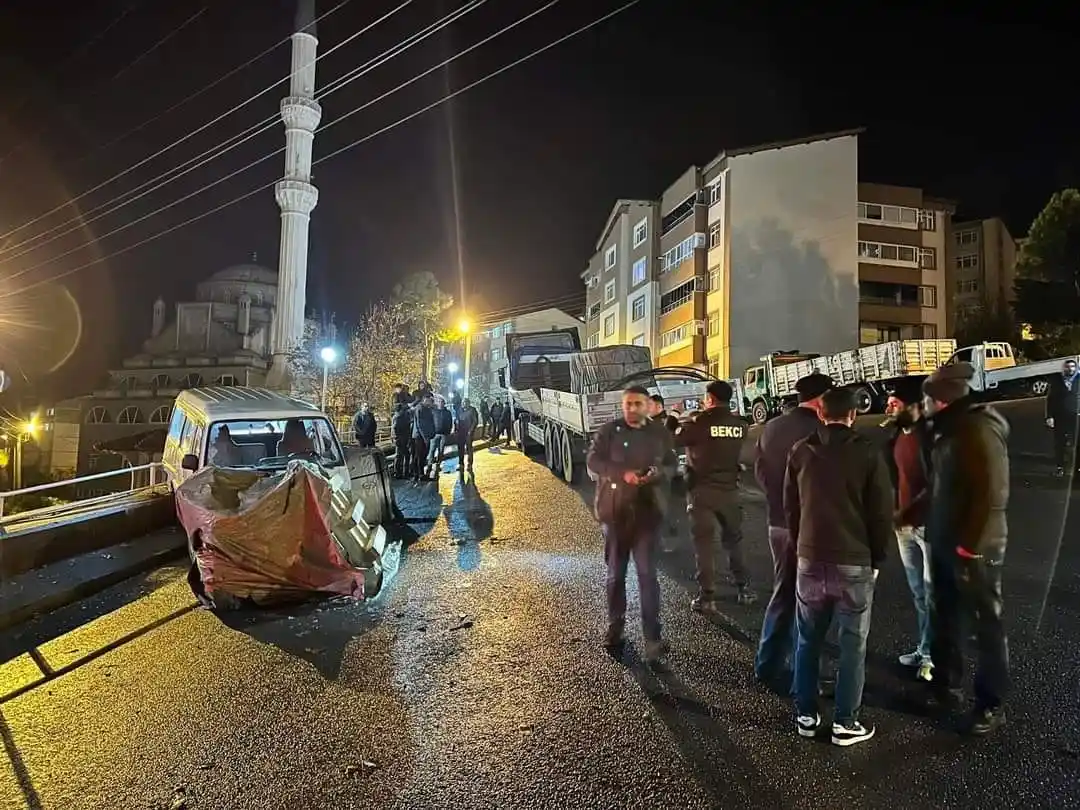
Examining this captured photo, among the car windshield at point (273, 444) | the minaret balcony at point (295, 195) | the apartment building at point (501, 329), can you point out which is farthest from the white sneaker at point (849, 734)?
the apartment building at point (501, 329)

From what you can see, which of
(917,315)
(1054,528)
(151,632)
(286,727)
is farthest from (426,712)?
(917,315)

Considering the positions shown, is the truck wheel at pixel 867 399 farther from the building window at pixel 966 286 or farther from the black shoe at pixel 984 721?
the building window at pixel 966 286

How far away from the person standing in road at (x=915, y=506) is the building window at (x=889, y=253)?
4066cm

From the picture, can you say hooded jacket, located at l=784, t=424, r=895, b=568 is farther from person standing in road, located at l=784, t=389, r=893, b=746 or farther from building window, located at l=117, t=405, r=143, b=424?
building window, located at l=117, t=405, r=143, b=424

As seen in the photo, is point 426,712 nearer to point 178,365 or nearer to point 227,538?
point 227,538

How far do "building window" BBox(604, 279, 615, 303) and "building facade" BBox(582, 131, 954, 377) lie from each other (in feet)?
25.4

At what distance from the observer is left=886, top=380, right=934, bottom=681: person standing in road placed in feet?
14.4

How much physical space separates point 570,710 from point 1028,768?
2.27 metres

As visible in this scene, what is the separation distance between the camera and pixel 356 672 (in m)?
4.87

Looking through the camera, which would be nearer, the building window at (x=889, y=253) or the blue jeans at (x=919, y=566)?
the blue jeans at (x=919, y=566)

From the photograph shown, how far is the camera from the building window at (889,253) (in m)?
41.2

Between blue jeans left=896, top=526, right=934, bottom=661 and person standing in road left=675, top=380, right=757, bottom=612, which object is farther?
person standing in road left=675, top=380, right=757, bottom=612

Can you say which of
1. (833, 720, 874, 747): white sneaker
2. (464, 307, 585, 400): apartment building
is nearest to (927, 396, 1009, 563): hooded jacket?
(833, 720, 874, 747): white sneaker

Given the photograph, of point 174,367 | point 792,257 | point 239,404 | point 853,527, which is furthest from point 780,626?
point 174,367
